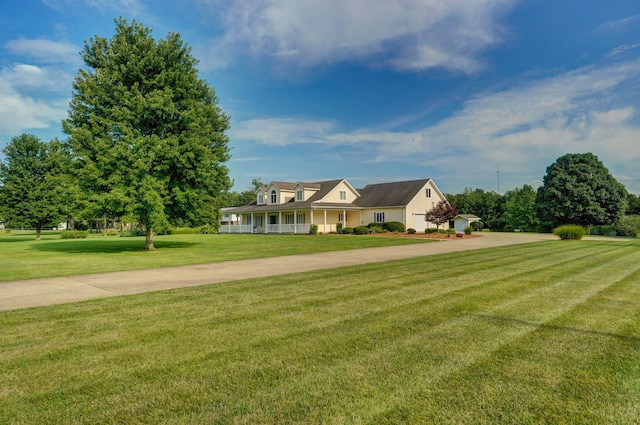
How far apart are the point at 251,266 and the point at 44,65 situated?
17.0 meters

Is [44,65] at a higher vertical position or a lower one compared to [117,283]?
higher

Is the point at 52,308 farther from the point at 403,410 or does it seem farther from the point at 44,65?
the point at 44,65

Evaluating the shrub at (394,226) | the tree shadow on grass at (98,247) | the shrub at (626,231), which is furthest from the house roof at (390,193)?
the tree shadow on grass at (98,247)

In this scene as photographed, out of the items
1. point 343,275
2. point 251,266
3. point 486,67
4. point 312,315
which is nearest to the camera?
point 312,315

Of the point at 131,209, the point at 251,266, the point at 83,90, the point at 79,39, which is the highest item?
the point at 79,39

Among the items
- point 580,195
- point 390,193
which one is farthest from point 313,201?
point 580,195

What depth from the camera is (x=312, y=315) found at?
18.1 ft

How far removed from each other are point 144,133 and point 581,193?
42.9 meters

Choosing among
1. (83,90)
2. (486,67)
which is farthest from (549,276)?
(83,90)

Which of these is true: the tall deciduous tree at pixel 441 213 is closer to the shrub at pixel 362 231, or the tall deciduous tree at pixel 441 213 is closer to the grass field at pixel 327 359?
the shrub at pixel 362 231

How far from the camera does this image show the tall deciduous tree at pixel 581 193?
3834 centimetres

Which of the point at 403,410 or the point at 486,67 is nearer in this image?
the point at 403,410

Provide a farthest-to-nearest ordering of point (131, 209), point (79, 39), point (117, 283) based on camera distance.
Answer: point (79, 39) < point (131, 209) < point (117, 283)

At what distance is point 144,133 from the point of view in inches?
786
